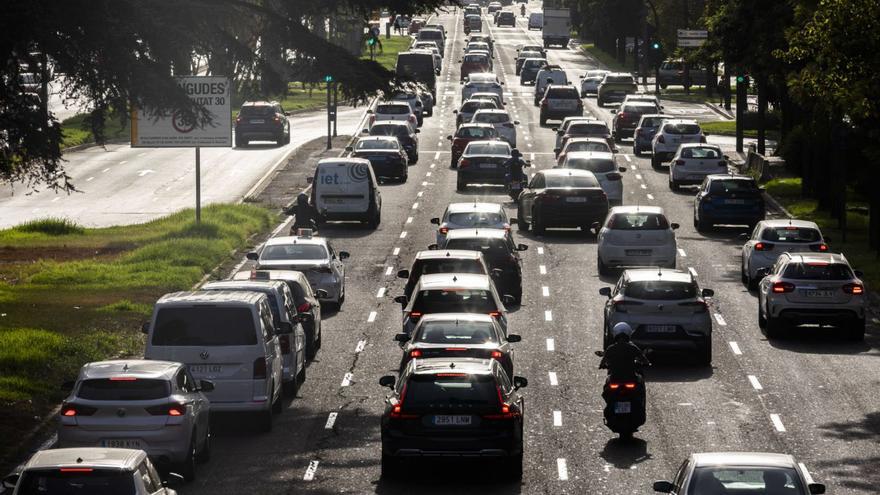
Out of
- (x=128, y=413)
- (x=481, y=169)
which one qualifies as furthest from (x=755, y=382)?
(x=481, y=169)

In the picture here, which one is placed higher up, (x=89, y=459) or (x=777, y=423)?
(x=89, y=459)

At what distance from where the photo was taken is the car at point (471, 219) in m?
39.9

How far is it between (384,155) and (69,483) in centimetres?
4408

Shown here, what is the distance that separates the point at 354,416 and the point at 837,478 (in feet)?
23.8

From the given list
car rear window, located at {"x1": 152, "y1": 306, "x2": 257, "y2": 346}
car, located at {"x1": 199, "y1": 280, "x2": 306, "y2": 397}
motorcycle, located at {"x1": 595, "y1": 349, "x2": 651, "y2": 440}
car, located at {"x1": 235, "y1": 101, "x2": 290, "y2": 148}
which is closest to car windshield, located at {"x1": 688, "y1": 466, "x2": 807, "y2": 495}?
motorcycle, located at {"x1": 595, "y1": 349, "x2": 651, "y2": 440}

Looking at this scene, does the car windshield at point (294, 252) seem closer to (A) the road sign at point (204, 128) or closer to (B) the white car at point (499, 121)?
(A) the road sign at point (204, 128)

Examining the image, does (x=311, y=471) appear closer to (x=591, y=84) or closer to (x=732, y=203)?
(x=732, y=203)

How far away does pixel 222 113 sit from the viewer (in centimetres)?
4812

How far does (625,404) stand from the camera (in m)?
23.0

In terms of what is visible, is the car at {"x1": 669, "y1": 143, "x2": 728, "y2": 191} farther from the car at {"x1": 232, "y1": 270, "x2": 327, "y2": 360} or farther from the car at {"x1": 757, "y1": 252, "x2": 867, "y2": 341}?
the car at {"x1": 232, "y1": 270, "x2": 327, "y2": 360}

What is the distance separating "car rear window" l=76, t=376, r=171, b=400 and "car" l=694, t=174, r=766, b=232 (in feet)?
94.6

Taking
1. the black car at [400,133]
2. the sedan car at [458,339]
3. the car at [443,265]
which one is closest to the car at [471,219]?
the car at [443,265]

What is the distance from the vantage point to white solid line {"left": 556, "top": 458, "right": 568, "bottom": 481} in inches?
837

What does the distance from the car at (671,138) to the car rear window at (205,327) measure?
137 ft
